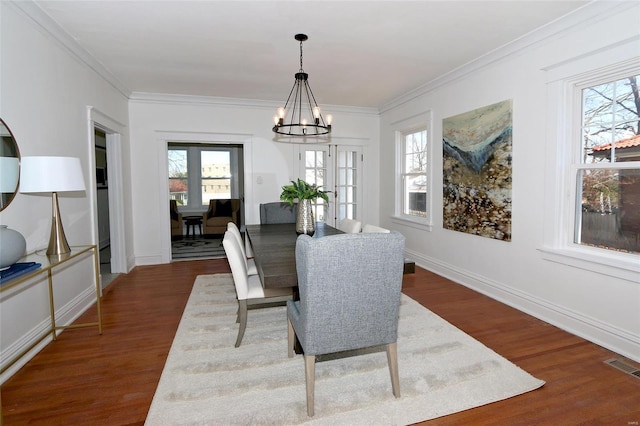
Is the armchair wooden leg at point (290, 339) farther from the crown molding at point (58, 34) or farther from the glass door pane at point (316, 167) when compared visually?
the glass door pane at point (316, 167)

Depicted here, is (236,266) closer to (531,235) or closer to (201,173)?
(531,235)

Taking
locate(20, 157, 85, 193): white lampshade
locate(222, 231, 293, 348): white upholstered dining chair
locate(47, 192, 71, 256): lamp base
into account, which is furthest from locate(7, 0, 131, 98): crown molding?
locate(222, 231, 293, 348): white upholstered dining chair

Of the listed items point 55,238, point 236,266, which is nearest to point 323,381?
point 236,266

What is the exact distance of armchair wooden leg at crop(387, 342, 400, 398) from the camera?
189 centimetres

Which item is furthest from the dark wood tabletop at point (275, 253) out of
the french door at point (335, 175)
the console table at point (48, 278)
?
the french door at point (335, 175)

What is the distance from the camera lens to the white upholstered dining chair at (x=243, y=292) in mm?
2391

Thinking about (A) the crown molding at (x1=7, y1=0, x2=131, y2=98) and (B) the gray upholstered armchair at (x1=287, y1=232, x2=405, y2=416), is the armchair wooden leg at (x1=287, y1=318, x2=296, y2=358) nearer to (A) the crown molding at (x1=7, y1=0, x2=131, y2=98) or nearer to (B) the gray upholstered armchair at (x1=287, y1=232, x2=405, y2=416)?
(B) the gray upholstered armchair at (x1=287, y1=232, x2=405, y2=416)

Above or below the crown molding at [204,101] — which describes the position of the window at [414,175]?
below

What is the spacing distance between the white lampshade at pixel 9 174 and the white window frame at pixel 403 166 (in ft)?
14.1

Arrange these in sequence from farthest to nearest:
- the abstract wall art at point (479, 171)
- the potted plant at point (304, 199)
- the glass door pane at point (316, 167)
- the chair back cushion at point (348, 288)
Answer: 1. the glass door pane at point (316, 167)
2. the abstract wall art at point (479, 171)
3. the potted plant at point (304, 199)
4. the chair back cushion at point (348, 288)

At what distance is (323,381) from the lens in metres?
2.13

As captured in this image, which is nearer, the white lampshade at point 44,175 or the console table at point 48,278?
the console table at point 48,278

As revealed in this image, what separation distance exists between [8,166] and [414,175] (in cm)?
463

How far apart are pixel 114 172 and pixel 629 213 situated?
5489 millimetres
